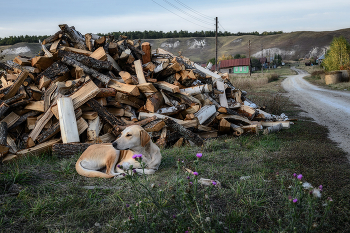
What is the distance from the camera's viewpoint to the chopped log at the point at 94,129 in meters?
5.64

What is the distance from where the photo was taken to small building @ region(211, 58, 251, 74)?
224 ft

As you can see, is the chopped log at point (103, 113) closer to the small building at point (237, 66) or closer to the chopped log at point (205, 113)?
the chopped log at point (205, 113)

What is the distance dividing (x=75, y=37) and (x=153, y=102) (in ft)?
11.2

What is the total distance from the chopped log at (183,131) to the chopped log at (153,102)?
38.1 inches

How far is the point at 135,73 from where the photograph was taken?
24.8 feet

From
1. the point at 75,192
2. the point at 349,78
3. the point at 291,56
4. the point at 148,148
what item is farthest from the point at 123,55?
the point at 291,56

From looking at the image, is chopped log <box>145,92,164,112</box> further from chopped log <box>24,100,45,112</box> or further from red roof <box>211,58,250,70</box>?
red roof <box>211,58,250,70</box>

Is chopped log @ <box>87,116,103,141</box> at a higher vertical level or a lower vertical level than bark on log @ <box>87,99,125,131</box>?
lower

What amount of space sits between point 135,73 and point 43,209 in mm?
5258

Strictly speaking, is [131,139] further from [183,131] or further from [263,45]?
[263,45]

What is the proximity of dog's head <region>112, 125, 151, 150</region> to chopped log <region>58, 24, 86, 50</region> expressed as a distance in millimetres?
4896

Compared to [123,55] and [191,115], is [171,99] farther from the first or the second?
Result: [123,55]

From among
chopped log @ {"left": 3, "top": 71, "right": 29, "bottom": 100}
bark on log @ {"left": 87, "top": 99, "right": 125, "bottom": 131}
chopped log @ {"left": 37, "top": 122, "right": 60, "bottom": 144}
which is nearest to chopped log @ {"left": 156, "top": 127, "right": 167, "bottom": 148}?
bark on log @ {"left": 87, "top": 99, "right": 125, "bottom": 131}

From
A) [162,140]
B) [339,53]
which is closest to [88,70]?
[162,140]
